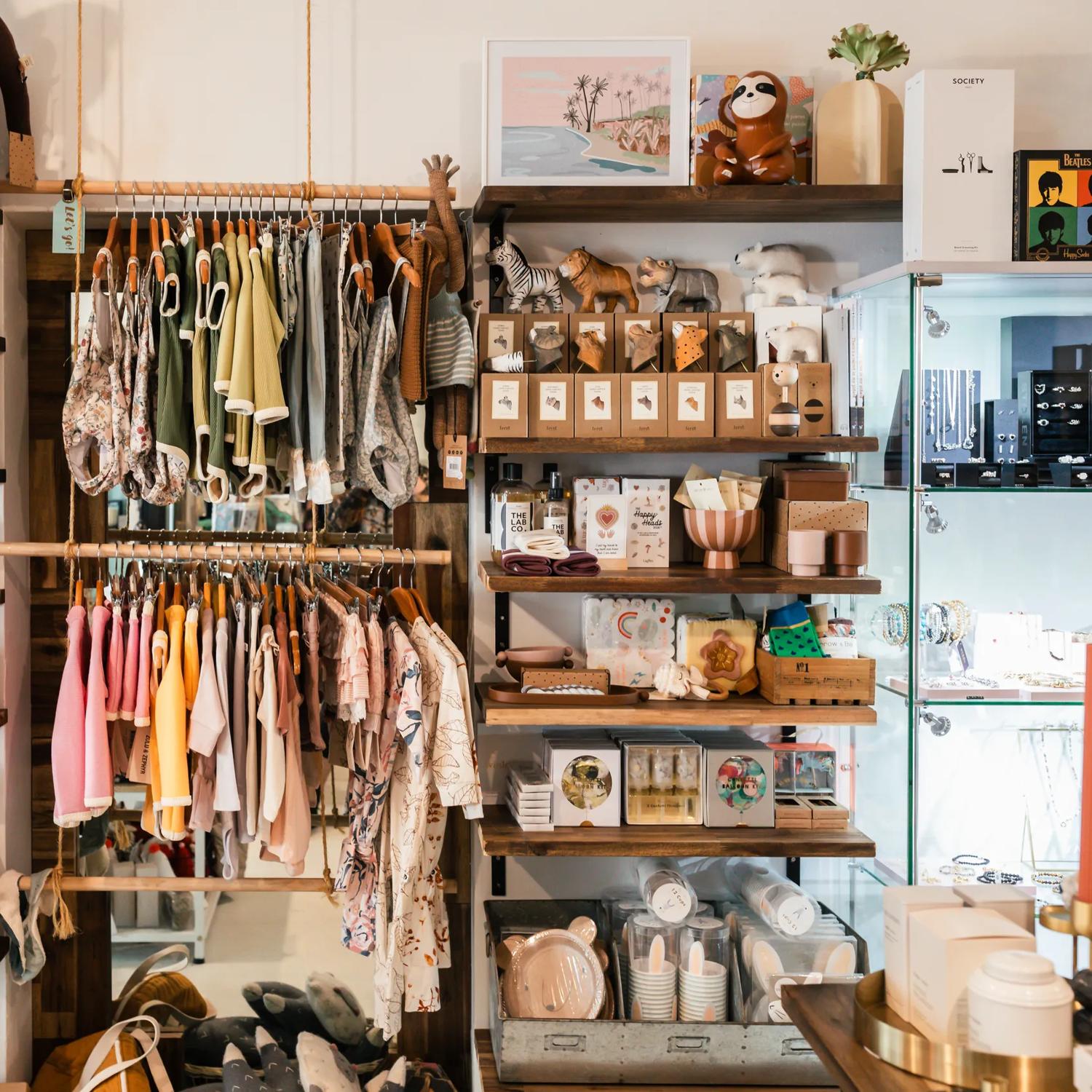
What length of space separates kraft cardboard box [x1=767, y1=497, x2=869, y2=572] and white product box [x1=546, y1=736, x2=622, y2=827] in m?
0.59

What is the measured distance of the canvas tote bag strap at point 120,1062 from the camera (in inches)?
94.0

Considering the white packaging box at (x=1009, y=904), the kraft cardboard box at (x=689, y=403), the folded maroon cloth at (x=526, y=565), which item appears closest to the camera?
the white packaging box at (x=1009, y=904)

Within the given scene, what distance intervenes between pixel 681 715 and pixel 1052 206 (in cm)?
131

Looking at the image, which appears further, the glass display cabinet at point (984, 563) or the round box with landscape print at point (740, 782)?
the round box with landscape print at point (740, 782)

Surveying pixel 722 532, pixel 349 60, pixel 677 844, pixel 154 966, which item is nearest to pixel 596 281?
pixel 722 532

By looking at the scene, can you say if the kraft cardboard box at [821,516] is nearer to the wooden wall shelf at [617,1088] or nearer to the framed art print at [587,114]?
the framed art print at [587,114]

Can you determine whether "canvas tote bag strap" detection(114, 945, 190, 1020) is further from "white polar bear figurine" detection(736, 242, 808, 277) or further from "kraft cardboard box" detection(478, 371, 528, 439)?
"white polar bear figurine" detection(736, 242, 808, 277)

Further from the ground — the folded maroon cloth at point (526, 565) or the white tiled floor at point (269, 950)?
the folded maroon cloth at point (526, 565)

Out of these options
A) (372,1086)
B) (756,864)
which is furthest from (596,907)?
(372,1086)

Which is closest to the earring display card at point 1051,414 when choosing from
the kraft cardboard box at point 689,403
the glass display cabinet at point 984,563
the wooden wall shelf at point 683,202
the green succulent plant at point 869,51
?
the glass display cabinet at point 984,563

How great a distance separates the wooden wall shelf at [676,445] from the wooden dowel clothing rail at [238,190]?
1.87 ft

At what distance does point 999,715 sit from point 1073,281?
3.05 ft

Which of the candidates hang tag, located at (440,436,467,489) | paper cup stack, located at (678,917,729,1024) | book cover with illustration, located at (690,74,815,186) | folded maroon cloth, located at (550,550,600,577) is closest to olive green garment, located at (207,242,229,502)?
hang tag, located at (440,436,467,489)

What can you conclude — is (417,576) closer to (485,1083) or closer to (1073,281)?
(485,1083)
